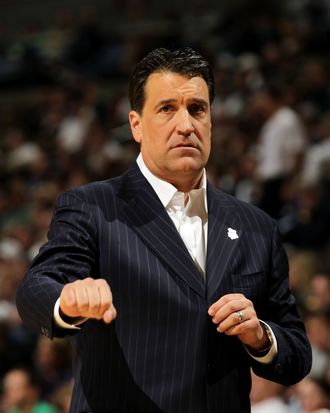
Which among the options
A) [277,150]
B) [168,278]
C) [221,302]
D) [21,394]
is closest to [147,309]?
[168,278]

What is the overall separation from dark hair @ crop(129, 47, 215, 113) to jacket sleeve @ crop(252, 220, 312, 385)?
540 millimetres

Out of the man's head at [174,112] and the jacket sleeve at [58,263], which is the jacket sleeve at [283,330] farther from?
the jacket sleeve at [58,263]

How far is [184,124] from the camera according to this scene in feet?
8.43

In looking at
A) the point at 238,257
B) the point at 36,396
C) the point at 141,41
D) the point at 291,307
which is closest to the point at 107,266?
the point at 238,257

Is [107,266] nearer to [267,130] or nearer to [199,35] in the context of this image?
[267,130]

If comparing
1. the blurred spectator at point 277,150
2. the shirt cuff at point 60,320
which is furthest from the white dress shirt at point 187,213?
the blurred spectator at point 277,150

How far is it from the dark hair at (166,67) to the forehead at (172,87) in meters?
0.01

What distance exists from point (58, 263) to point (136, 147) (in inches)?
279

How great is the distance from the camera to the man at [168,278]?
2.42m

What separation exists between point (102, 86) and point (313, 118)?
3.82 m

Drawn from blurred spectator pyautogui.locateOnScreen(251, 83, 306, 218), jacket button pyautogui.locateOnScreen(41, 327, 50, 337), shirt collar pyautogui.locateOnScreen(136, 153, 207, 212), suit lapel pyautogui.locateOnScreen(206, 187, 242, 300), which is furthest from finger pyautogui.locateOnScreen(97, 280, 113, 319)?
blurred spectator pyautogui.locateOnScreen(251, 83, 306, 218)

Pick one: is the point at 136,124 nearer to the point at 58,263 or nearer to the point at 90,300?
the point at 58,263

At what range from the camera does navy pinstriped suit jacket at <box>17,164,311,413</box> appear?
2.42 metres

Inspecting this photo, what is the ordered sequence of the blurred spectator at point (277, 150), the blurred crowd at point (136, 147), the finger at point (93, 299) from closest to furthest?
the finger at point (93, 299), the blurred crowd at point (136, 147), the blurred spectator at point (277, 150)
